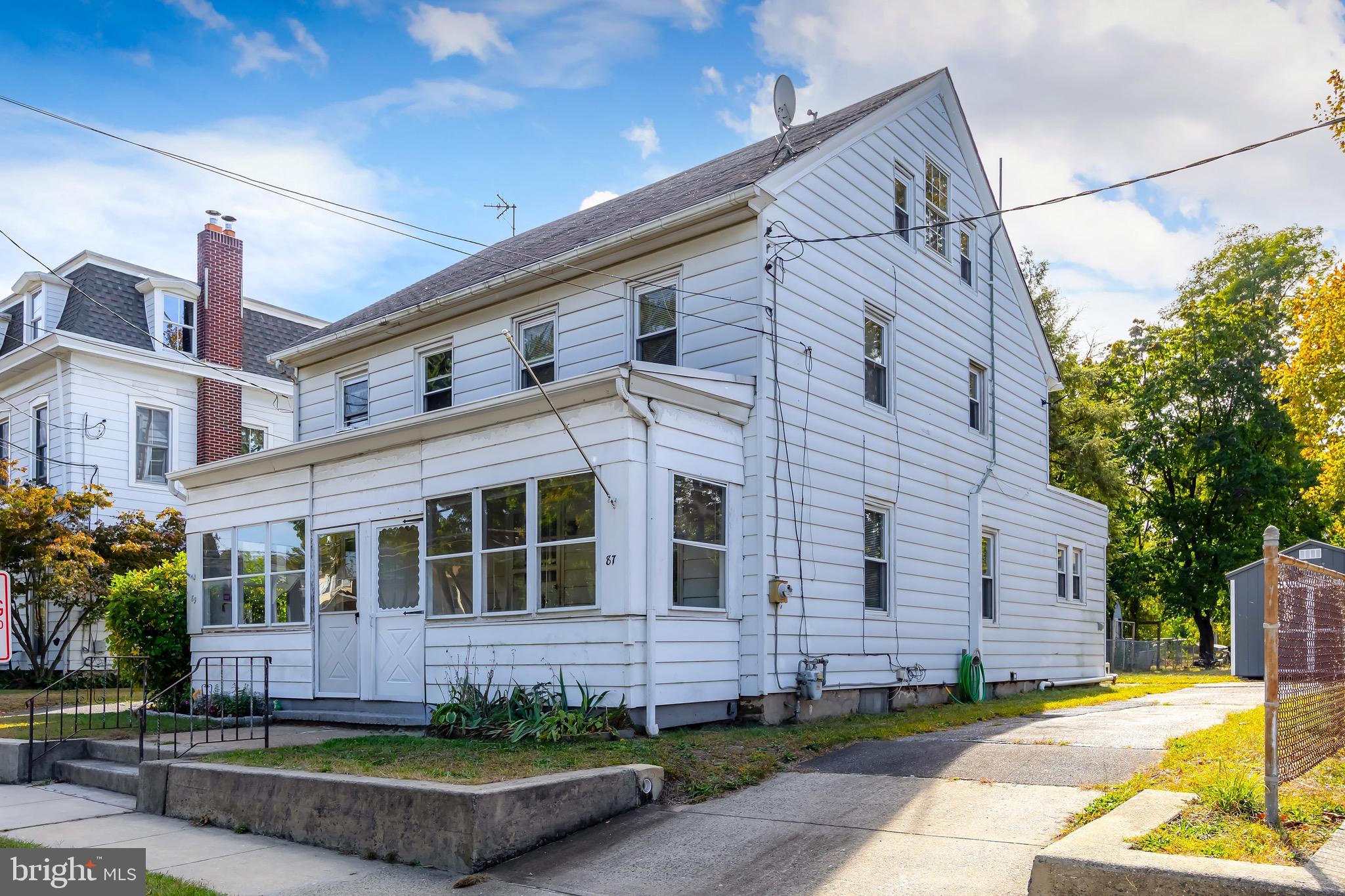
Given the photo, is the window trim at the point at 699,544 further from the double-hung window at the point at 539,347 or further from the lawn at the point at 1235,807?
the lawn at the point at 1235,807

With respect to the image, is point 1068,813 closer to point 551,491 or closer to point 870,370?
point 551,491

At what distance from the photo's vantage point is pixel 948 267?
54.2 ft

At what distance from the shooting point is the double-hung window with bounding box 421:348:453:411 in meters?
16.0

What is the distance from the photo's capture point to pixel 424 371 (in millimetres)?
16453

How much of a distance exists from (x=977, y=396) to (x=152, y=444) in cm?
1814

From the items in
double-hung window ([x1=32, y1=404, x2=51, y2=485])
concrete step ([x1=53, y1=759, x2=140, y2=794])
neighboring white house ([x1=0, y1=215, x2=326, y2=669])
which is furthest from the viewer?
double-hung window ([x1=32, y1=404, x2=51, y2=485])

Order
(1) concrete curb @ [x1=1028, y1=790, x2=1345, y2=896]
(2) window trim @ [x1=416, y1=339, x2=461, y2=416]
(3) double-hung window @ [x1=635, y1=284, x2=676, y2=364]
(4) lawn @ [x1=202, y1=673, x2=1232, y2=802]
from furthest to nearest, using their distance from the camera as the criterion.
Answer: (2) window trim @ [x1=416, y1=339, x2=461, y2=416] < (3) double-hung window @ [x1=635, y1=284, x2=676, y2=364] < (4) lawn @ [x1=202, y1=673, x2=1232, y2=802] < (1) concrete curb @ [x1=1028, y1=790, x2=1345, y2=896]

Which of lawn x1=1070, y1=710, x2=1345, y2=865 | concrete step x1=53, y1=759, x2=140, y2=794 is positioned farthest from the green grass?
lawn x1=1070, y1=710, x2=1345, y2=865

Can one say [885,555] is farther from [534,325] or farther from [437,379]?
[437,379]

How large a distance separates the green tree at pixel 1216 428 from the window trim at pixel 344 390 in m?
26.3

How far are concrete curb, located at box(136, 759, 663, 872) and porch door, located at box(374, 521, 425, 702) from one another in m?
3.77

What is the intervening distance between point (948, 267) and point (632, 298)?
5.88m

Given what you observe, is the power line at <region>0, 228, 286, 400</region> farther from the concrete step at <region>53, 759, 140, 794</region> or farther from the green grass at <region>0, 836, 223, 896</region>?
the green grass at <region>0, 836, 223, 896</region>

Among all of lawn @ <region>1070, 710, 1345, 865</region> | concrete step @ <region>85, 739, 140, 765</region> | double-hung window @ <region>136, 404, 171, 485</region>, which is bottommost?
concrete step @ <region>85, 739, 140, 765</region>
